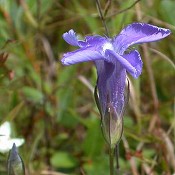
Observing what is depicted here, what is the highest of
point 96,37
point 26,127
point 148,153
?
point 96,37

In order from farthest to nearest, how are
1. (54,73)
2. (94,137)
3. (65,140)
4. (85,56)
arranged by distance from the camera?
(54,73)
(65,140)
(94,137)
(85,56)

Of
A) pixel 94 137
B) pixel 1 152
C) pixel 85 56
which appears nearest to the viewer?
pixel 85 56

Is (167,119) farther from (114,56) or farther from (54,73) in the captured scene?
(114,56)

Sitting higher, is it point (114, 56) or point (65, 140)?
A: point (114, 56)

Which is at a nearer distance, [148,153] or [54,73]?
[148,153]

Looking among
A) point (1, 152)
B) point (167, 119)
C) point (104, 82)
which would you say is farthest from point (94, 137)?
point (104, 82)

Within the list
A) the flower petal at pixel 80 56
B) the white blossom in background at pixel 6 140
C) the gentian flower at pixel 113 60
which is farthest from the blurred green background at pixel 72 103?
the flower petal at pixel 80 56

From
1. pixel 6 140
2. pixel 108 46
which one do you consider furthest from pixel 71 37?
pixel 6 140
